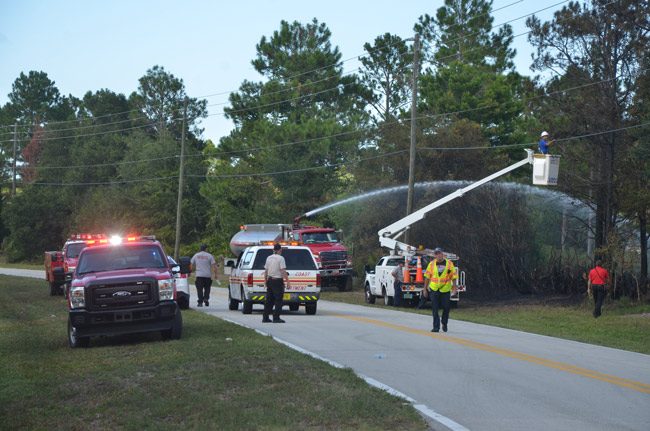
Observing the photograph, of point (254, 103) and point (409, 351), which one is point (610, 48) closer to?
point (409, 351)

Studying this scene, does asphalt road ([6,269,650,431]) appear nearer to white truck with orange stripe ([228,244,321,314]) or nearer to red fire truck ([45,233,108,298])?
white truck with orange stripe ([228,244,321,314])

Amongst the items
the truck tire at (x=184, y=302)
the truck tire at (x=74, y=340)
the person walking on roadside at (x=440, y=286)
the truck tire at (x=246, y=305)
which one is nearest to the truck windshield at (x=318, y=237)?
the truck tire at (x=184, y=302)

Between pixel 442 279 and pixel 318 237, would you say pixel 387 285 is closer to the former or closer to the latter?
pixel 318 237

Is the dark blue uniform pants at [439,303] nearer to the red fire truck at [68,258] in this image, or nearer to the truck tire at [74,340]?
the truck tire at [74,340]

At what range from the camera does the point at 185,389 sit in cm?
1188

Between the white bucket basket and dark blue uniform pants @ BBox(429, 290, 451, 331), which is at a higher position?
the white bucket basket

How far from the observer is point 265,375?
1295cm

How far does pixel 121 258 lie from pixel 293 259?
8629 millimetres

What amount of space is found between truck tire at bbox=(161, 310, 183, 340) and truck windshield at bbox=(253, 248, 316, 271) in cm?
836

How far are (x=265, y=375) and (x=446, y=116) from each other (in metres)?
47.7

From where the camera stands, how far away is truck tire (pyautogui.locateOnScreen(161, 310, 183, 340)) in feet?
58.6

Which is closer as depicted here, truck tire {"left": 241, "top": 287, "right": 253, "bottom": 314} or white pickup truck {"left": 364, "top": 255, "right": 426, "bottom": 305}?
truck tire {"left": 241, "top": 287, "right": 253, "bottom": 314}

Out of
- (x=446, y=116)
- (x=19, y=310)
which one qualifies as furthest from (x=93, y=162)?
(x=19, y=310)

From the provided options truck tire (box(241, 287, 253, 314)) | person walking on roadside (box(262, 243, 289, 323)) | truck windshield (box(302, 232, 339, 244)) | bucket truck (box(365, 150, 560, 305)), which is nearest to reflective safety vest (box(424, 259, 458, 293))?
person walking on roadside (box(262, 243, 289, 323))
